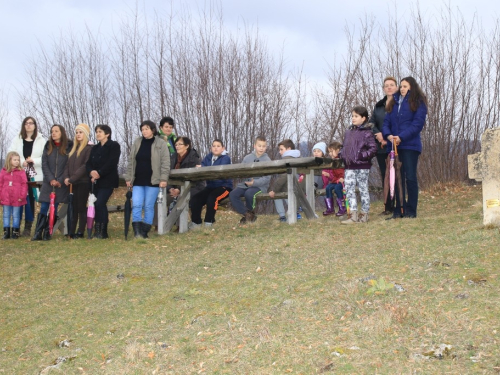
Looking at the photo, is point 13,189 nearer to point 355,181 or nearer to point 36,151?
point 36,151

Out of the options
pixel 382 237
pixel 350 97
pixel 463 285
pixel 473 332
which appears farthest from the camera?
pixel 350 97

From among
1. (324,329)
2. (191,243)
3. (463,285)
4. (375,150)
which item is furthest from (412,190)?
(324,329)

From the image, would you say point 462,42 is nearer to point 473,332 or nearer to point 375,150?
point 375,150

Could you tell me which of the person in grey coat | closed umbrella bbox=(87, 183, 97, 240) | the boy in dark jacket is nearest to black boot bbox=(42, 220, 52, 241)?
the person in grey coat

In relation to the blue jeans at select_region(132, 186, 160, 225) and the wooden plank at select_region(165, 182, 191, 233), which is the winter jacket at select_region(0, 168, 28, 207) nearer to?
the blue jeans at select_region(132, 186, 160, 225)

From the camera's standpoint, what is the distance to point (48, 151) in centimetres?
1009

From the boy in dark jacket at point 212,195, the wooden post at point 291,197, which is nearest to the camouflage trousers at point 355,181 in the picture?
the wooden post at point 291,197

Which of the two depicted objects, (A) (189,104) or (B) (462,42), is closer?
(B) (462,42)

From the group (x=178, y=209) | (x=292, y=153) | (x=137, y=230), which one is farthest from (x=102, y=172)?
(x=292, y=153)

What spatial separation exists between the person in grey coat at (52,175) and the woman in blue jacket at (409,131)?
500cm

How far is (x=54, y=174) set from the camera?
32.7ft

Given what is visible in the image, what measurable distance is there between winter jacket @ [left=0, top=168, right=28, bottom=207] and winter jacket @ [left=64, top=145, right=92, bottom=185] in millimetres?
771

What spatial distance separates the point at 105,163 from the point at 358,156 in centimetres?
382

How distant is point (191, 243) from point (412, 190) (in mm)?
3091
